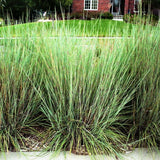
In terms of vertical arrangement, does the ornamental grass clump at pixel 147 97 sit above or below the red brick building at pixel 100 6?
below

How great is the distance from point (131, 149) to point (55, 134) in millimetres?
620

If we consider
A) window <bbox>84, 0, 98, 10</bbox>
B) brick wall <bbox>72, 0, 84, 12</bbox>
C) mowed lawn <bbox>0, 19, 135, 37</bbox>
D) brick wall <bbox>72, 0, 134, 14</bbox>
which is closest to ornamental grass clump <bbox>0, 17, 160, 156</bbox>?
mowed lawn <bbox>0, 19, 135, 37</bbox>

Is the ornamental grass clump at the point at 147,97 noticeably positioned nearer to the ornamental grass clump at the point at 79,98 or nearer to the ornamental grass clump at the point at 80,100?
the ornamental grass clump at the point at 79,98

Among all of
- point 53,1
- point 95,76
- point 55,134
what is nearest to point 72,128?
point 55,134

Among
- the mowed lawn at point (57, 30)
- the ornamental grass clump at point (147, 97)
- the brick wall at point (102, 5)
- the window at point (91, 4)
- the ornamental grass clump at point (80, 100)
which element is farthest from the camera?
the window at point (91, 4)

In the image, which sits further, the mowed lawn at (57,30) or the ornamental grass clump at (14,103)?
the mowed lawn at (57,30)

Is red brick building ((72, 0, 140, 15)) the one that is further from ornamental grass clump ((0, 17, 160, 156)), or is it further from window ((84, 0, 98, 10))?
ornamental grass clump ((0, 17, 160, 156))

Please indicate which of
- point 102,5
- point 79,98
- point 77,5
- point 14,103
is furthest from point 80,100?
point 102,5

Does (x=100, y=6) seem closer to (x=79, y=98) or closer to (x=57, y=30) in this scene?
(x=57, y=30)

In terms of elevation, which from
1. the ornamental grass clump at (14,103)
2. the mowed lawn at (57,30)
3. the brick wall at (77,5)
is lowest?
the ornamental grass clump at (14,103)

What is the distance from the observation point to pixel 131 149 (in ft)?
6.42

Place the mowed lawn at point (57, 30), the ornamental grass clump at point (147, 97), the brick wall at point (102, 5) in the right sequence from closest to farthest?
1. the ornamental grass clump at point (147, 97)
2. the mowed lawn at point (57, 30)
3. the brick wall at point (102, 5)

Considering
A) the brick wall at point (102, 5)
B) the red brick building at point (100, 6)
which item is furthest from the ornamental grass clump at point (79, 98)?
the brick wall at point (102, 5)

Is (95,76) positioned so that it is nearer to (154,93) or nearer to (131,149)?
(154,93)
